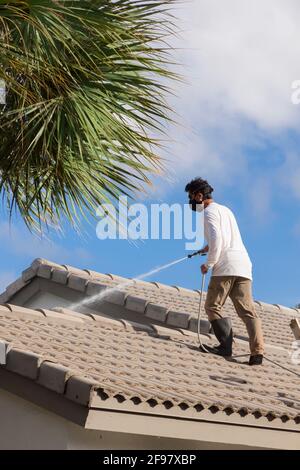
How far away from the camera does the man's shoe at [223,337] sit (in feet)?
31.2

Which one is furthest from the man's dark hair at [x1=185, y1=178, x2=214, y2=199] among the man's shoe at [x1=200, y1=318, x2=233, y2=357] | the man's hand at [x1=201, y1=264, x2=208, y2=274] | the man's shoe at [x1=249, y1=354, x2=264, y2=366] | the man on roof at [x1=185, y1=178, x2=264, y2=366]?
the man's shoe at [x1=249, y1=354, x2=264, y2=366]

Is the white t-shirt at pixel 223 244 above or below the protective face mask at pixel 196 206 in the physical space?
below

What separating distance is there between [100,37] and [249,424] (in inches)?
237

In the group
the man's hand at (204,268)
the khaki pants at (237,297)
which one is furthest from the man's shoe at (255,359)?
the man's hand at (204,268)

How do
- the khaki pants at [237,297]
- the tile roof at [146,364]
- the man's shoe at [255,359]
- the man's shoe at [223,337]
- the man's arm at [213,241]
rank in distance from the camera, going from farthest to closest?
the man's shoe at [255,359] → the man's shoe at [223,337] → the khaki pants at [237,297] → the man's arm at [213,241] → the tile roof at [146,364]

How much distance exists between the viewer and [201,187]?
371 inches

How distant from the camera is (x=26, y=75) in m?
10.7

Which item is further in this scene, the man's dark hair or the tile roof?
the man's dark hair

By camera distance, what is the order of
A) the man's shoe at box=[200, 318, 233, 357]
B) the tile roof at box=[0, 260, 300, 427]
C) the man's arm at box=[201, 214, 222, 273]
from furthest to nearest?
the man's shoe at box=[200, 318, 233, 357]
the man's arm at box=[201, 214, 222, 273]
the tile roof at box=[0, 260, 300, 427]

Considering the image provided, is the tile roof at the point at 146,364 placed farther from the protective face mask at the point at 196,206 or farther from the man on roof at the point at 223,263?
the protective face mask at the point at 196,206

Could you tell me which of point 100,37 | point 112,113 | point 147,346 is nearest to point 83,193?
point 112,113

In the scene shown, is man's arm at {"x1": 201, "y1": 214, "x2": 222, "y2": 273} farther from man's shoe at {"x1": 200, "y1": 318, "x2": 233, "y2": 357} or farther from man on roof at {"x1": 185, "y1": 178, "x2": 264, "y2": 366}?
man's shoe at {"x1": 200, "y1": 318, "x2": 233, "y2": 357}

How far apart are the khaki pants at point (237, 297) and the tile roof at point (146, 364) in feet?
1.47

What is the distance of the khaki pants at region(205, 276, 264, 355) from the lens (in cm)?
938
